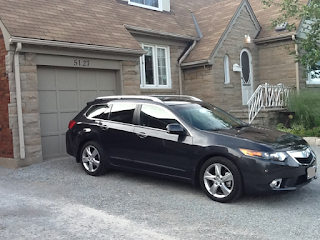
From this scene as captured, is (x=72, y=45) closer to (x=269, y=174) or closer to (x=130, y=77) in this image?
(x=130, y=77)

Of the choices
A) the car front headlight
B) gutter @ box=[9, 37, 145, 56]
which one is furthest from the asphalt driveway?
gutter @ box=[9, 37, 145, 56]

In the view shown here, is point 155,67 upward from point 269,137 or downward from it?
upward

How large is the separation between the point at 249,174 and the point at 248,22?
37.0 ft

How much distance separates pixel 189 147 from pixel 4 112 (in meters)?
4.99

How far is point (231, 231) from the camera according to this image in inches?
177

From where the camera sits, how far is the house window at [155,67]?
528 inches

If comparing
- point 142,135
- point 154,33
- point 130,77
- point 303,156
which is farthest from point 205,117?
point 154,33

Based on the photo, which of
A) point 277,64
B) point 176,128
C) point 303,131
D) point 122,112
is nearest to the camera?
point 176,128

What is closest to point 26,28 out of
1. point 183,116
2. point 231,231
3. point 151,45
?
point 183,116

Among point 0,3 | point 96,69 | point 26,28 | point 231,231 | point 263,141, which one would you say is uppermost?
point 0,3

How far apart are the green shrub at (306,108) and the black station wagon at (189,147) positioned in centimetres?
606

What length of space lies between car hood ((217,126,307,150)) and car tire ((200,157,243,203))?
52 centimetres

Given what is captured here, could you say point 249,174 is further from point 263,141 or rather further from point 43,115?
point 43,115

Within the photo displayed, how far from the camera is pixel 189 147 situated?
5.98 m
